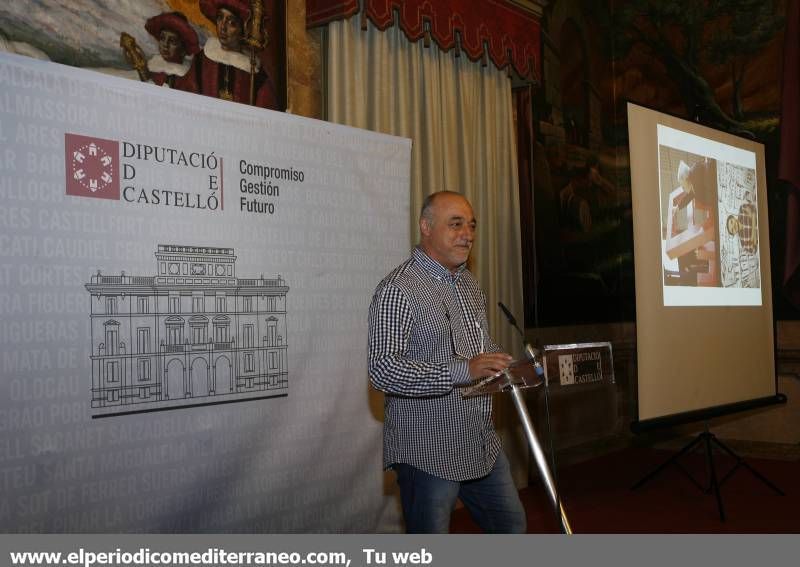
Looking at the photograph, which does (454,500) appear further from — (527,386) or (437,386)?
(527,386)

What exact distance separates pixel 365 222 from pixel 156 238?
115 cm

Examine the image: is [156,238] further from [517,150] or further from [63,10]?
[517,150]

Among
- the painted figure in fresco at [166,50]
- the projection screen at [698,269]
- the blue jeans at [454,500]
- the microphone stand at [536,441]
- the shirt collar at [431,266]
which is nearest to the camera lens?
the microphone stand at [536,441]

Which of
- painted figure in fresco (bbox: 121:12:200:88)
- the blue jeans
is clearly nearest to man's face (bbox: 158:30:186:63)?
painted figure in fresco (bbox: 121:12:200:88)

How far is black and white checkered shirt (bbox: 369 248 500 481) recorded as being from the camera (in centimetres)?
257

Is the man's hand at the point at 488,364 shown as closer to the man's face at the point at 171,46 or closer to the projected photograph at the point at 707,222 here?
the man's face at the point at 171,46

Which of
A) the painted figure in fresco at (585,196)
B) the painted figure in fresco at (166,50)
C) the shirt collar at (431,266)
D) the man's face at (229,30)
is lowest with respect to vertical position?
the shirt collar at (431,266)

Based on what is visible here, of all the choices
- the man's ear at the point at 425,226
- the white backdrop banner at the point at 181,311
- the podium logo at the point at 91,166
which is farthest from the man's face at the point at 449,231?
the podium logo at the point at 91,166

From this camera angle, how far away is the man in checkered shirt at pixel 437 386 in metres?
2.61

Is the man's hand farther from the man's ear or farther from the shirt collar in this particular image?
the man's ear

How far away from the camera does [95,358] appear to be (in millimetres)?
2812

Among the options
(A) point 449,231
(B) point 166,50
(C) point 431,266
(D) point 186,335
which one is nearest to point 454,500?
(C) point 431,266

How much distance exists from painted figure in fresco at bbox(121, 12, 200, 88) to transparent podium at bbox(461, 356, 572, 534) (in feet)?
7.74
